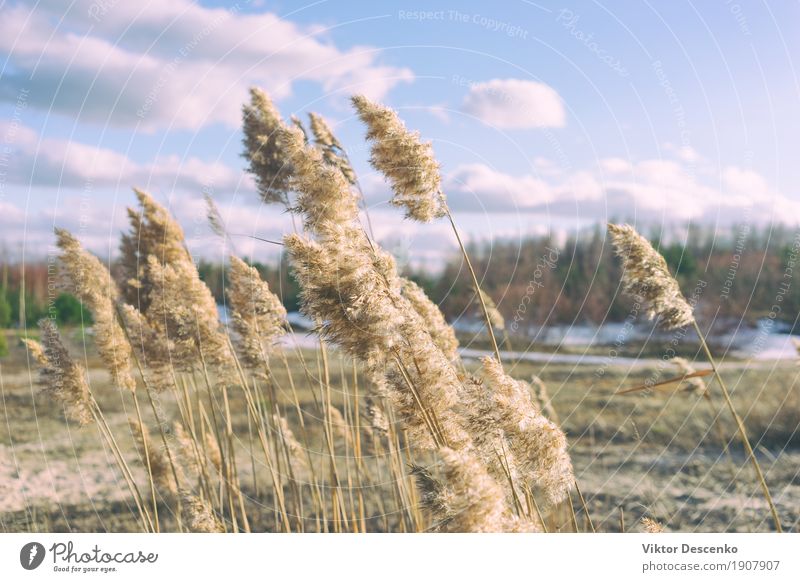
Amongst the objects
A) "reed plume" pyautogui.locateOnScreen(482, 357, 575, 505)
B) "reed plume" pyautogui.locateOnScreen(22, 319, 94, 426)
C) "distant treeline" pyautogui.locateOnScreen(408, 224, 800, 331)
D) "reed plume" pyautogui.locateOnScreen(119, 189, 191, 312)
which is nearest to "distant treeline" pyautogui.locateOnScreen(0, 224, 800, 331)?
"distant treeline" pyautogui.locateOnScreen(408, 224, 800, 331)

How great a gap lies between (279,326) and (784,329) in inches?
299

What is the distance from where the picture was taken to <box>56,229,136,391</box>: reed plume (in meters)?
3.19

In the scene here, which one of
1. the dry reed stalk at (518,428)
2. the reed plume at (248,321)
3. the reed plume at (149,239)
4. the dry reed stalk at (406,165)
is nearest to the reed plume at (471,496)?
the dry reed stalk at (518,428)

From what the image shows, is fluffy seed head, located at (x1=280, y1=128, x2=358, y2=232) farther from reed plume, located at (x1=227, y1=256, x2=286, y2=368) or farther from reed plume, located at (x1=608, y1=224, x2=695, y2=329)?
reed plume, located at (x1=608, y1=224, x2=695, y2=329)

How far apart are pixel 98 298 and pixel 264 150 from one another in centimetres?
102

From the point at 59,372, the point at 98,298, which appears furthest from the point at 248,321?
the point at 59,372

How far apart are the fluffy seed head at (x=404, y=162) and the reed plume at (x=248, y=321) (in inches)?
32.2

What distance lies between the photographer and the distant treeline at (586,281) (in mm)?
9664

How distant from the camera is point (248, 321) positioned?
128 inches

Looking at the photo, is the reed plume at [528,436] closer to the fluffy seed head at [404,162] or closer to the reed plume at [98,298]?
the fluffy seed head at [404,162]

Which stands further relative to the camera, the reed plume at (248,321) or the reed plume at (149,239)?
the reed plume at (149,239)

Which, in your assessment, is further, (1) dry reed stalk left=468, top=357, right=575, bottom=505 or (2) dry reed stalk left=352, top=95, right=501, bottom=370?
(2) dry reed stalk left=352, top=95, right=501, bottom=370

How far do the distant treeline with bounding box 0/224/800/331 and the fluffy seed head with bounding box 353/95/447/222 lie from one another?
20.3ft
